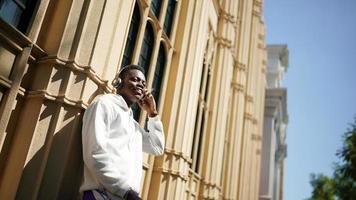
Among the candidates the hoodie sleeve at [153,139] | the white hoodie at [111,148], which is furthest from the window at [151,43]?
the white hoodie at [111,148]

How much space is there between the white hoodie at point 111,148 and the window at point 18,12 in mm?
1918

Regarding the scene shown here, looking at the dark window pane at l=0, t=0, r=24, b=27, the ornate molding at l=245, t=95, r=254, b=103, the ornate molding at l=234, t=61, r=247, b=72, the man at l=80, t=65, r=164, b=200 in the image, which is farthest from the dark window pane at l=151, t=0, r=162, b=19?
the ornate molding at l=245, t=95, r=254, b=103

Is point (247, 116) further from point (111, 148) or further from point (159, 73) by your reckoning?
point (111, 148)

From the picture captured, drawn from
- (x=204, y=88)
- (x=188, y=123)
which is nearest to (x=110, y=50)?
(x=188, y=123)

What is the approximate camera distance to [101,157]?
2508 mm

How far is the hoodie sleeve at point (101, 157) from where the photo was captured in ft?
8.16

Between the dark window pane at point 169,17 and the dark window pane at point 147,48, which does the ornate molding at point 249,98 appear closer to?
the dark window pane at point 169,17

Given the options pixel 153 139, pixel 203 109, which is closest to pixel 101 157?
pixel 153 139

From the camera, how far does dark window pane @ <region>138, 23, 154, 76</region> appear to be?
756cm

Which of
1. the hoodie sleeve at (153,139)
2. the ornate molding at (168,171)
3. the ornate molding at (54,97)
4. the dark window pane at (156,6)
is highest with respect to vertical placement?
the dark window pane at (156,6)

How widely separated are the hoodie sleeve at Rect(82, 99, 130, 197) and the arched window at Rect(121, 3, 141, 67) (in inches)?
154

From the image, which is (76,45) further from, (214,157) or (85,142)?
(214,157)

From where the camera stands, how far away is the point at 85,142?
2.71 metres

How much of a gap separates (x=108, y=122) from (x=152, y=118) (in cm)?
101
